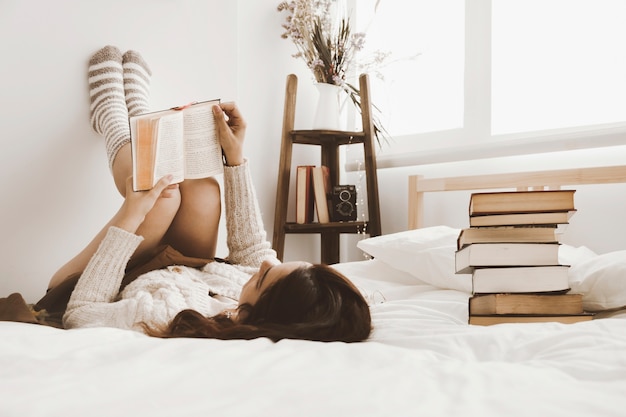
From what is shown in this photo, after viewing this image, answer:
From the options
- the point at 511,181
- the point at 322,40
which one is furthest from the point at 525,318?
the point at 322,40

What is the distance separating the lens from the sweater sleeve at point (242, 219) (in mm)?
1480

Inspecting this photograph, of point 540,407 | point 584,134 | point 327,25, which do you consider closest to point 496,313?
point 540,407

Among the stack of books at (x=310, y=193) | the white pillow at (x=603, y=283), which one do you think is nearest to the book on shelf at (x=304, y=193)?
the stack of books at (x=310, y=193)

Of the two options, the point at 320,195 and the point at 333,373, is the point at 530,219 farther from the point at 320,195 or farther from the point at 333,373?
the point at 320,195

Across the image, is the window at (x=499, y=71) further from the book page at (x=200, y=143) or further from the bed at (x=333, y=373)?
the bed at (x=333, y=373)

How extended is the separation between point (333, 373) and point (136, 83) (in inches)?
56.7

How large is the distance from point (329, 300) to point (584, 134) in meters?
1.28

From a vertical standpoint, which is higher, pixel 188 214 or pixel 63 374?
pixel 188 214

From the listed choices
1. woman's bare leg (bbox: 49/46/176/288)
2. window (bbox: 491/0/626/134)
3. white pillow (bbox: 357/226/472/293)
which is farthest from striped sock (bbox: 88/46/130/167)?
window (bbox: 491/0/626/134)

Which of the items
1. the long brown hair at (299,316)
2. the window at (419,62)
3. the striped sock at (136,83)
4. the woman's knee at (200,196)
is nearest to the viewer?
the long brown hair at (299,316)

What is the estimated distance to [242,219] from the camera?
150 cm

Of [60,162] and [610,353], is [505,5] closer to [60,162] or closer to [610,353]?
[60,162]

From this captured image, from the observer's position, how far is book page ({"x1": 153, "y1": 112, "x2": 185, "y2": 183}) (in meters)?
1.21

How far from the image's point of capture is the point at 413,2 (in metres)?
2.47
